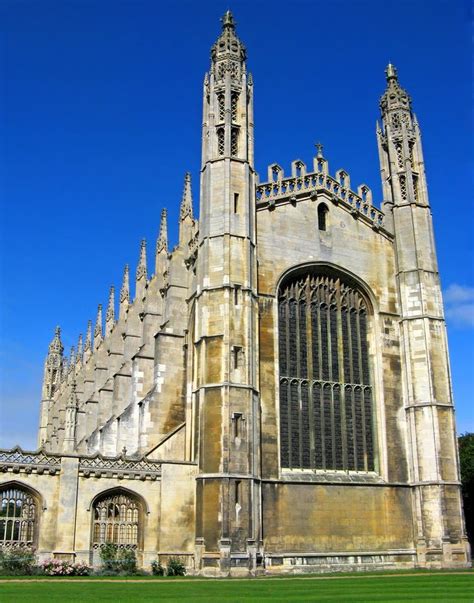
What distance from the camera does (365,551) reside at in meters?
28.2

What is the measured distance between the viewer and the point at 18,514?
23.9 metres

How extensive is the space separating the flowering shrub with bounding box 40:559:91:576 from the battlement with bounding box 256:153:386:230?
53.8 ft

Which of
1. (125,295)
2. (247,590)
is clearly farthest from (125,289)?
(247,590)

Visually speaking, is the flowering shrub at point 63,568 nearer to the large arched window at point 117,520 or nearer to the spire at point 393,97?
the large arched window at point 117,520

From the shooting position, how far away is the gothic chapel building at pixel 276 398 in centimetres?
2500

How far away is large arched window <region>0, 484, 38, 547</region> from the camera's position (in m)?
23.5

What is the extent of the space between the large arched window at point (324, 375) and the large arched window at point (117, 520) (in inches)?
250

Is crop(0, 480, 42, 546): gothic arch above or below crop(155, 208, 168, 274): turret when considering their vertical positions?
below

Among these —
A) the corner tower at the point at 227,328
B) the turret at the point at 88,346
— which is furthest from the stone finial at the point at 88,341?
the corner tower at the point at 227,328

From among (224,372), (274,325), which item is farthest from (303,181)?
(224,372)

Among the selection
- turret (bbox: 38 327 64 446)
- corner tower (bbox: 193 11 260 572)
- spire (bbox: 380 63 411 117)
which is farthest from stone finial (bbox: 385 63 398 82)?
turret (bbox: 38 327 64 446)

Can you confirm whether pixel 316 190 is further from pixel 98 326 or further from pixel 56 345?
pixel 56 345

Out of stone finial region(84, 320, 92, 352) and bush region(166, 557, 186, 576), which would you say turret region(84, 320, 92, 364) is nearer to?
stone finial region(84, 320, 92, 352)

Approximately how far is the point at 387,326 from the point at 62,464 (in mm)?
16100
